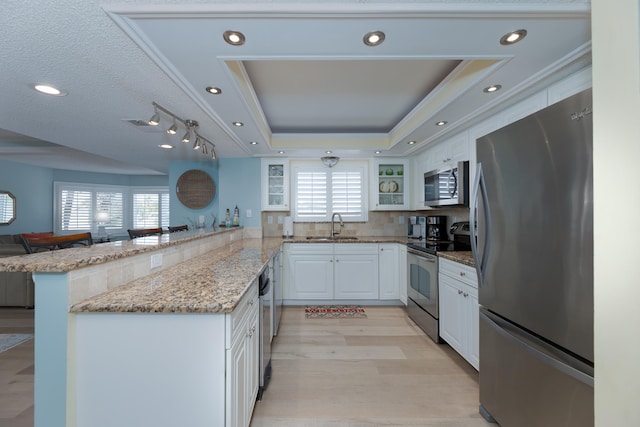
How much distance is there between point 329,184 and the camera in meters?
4.10

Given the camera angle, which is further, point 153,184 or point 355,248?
point 153,184

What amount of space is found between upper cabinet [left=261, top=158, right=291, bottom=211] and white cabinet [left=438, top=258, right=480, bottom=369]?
2318mm

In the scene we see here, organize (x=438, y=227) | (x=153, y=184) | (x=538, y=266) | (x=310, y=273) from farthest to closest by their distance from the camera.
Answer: (x=153, y=184)
(x=310, y=273)
(x=438, y=227)
(x=538, y=266)

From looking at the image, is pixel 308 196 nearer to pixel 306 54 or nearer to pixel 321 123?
pixel 321 123

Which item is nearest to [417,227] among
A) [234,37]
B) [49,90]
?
[234,37]

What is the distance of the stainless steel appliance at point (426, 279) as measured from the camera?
2.67 meters

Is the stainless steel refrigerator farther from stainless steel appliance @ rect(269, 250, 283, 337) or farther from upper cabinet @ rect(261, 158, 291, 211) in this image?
upper cabinet @ rect(261, 158, 291, 211)

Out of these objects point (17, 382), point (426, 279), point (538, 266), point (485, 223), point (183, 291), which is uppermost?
point (485, 223)

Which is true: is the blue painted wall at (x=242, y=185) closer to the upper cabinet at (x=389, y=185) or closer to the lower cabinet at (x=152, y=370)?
the upper cabinet at (x=389, y=185)

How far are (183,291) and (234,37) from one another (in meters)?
1.28

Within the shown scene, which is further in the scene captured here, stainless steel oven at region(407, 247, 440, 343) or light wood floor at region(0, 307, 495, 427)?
stainless steel oven at region(407, 247, 440, 343)

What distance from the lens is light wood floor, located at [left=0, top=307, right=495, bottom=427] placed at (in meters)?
1.69

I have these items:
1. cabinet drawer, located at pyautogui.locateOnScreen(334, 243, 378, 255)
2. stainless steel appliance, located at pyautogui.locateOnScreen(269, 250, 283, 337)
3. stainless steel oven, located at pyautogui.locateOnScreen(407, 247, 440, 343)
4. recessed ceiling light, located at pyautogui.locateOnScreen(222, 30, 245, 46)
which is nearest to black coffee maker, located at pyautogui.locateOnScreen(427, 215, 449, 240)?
stainless steel oven, located at pyautogui.locateOnScreen(407, 247, 440, 343)

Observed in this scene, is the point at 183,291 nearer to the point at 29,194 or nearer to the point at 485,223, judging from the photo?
the point at 485,223
